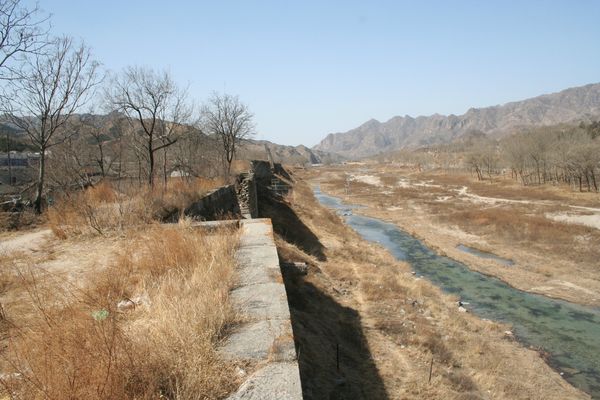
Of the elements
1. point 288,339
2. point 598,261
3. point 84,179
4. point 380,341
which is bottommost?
point 598,261

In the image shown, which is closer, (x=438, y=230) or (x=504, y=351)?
(x=504, y=351)

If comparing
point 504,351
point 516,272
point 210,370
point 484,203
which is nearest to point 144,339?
point 210,370

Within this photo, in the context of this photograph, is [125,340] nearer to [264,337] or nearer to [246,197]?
[264,337]

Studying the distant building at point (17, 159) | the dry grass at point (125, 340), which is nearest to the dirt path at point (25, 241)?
the dry grass at point (125, 340)

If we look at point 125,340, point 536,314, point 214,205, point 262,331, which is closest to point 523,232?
point 536,314

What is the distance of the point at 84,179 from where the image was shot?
17812mm

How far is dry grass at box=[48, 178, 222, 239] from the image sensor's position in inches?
293

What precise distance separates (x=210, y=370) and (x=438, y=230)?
3287cm

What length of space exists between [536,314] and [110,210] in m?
16.4

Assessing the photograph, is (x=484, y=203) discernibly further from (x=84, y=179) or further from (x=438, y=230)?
(x=84, y=179)

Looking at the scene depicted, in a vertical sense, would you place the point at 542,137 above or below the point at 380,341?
above

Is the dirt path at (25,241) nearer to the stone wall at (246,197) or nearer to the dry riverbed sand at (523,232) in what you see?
the stone wall at (246,197)

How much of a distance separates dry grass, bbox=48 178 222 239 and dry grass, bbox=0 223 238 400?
324 centimetres

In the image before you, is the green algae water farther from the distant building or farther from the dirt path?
the distant building
